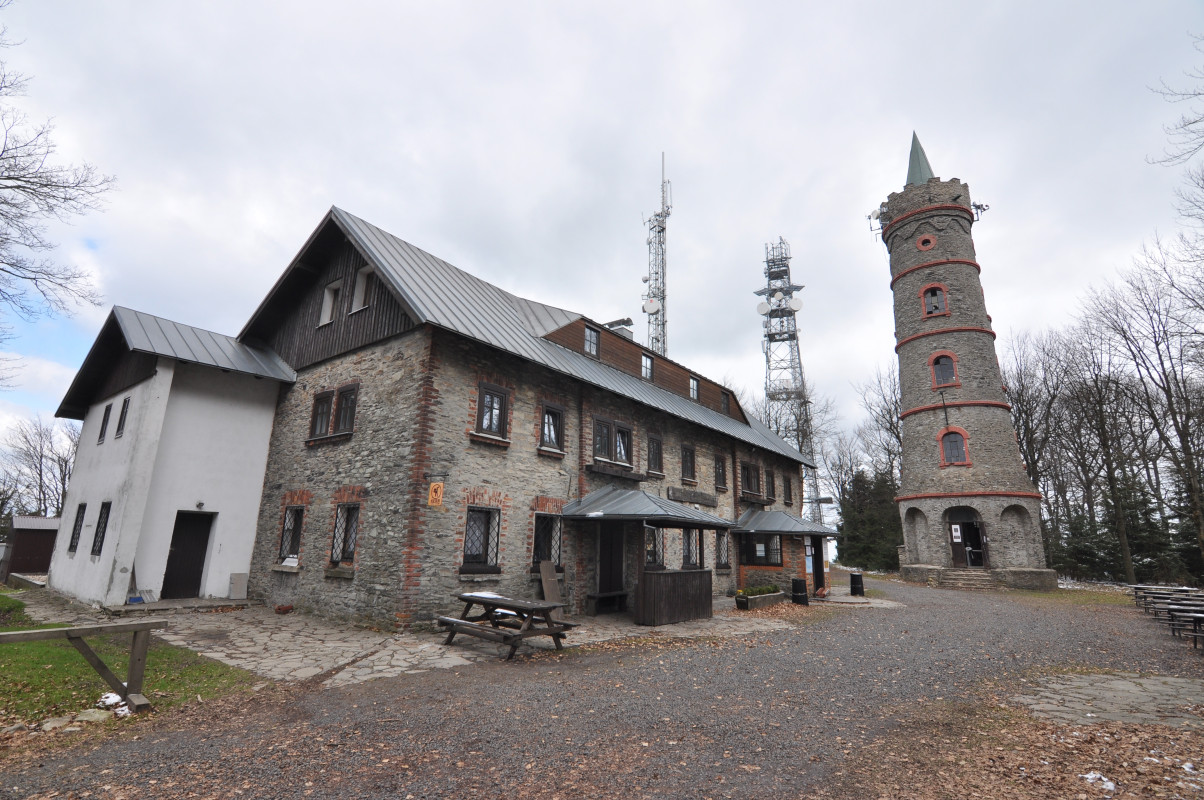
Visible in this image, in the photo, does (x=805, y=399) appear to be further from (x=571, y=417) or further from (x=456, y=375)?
(x=456, y=375)

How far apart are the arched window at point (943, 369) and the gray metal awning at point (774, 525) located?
11.4m

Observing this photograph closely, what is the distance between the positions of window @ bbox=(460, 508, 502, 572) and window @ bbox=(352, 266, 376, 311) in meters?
5.90

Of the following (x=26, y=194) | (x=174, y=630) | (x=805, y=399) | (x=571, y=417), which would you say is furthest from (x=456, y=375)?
(x=805, y=399)

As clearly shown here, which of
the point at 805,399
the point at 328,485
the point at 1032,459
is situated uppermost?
the point at 805,399

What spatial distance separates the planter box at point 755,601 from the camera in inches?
684

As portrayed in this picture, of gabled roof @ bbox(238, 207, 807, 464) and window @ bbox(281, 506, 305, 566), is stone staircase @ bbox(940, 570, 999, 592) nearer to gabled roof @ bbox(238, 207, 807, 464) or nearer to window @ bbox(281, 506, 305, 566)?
gabled roof @ bbox(238, 207, 807, 464)

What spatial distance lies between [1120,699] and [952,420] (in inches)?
873

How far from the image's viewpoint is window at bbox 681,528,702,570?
1797cm

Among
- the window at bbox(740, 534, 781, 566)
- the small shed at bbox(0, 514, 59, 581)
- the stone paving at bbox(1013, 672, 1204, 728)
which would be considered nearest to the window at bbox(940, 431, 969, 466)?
the window at bbox(740, 534, 781, 566)

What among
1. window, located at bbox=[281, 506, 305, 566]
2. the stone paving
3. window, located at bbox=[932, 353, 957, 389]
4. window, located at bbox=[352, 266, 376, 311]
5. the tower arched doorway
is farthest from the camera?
window, located at bbox=[932, 353, 957, 389]

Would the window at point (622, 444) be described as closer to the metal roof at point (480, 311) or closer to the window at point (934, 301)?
the metal roof at point (480, 311)

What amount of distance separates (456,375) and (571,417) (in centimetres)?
367

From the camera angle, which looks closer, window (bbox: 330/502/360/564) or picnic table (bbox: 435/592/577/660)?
picnic table (bbox: 435/592/577/660)

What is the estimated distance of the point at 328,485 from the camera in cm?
1319
